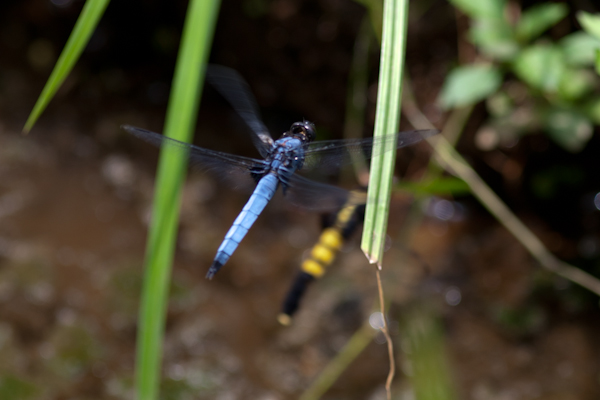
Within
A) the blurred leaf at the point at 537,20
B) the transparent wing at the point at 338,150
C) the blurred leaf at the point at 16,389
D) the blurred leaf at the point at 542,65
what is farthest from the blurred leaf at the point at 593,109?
the blurred leaf at the point at 16,389

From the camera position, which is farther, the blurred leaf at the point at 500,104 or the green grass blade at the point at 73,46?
the blurred leaf at the point at 500,104

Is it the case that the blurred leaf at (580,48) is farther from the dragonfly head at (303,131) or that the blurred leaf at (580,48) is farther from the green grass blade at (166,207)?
the green grass blade at (166,207)

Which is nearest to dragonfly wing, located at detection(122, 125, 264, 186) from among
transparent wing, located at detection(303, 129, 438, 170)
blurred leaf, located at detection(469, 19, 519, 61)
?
transparent wing, located at detection(303, 129, 438, 170)

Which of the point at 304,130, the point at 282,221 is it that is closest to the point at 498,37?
the point at 304,130

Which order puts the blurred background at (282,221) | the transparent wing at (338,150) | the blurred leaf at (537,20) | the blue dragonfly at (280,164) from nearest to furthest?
the transparent wing at (338,150)
the blue dragonfly at (280,164)
the blurred leaf at (537,20)
the blurred background at (282,221)

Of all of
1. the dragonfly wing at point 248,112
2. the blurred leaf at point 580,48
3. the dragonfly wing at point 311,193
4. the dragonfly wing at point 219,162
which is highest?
the blurred leaf at point 580,48

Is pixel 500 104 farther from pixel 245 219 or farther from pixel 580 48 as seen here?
pixel 245 219
